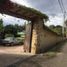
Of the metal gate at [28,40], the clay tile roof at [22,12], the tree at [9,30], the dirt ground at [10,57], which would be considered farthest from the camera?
the tree at [9,30]

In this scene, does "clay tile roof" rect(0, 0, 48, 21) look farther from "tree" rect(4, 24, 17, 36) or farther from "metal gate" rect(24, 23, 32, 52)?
"tree" rect(4, 24, 17, 36)

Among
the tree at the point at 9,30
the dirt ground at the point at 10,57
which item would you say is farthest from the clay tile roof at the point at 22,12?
the tree at the point at 9,30

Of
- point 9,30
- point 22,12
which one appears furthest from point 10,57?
point 9,30

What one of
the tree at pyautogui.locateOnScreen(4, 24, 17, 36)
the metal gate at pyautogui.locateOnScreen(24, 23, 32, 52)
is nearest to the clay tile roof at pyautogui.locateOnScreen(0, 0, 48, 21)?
the metal gate at pyautogui.locateOnScreen(24, 23, 32, 52)

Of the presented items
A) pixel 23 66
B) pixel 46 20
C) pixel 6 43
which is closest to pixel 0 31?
pixel 6 43

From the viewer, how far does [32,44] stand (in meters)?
18.6

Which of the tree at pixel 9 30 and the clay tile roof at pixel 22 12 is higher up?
the clay tile roof at pixel 22 12

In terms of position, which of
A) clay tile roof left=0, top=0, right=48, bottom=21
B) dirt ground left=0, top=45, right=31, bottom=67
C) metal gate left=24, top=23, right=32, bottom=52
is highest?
clay tile roof left=0, top=0, right=48, bottom=21

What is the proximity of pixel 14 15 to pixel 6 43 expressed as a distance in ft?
46.1

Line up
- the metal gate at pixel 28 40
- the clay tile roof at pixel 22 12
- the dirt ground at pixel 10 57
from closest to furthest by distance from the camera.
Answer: the dirt ground at pixel 10 57 < the clay tile roof at pixel 22 12 < the metal gate at pixel 28 40

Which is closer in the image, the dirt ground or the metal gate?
the dirt ground

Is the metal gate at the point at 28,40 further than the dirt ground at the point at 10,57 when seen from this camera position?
Yes

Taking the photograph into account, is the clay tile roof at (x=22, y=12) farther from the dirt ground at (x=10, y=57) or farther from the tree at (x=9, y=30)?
the tree at (x=9, y=30)

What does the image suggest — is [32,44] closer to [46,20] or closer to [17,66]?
[46,20]
